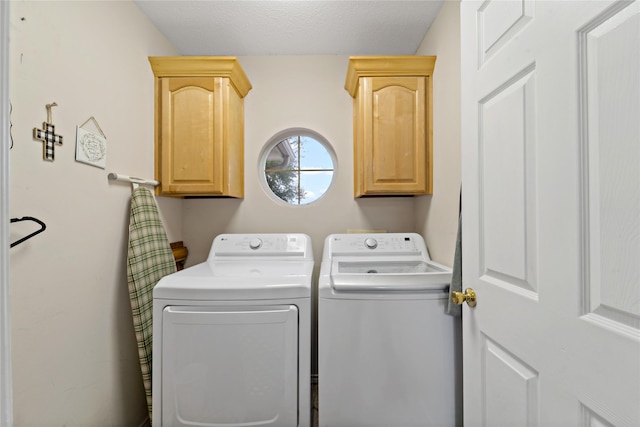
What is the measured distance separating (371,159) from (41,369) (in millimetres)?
1883

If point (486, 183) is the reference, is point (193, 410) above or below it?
below

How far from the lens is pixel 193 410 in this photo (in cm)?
137

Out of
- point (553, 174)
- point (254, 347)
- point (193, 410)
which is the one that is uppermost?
point (553, 174)

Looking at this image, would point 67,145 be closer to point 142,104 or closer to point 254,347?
point 142,104

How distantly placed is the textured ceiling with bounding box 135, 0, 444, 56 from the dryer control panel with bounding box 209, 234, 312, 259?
4.52ft

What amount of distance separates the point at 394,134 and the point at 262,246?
1161 millimetres

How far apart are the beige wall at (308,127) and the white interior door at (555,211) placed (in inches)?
53.2

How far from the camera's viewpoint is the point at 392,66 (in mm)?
1945

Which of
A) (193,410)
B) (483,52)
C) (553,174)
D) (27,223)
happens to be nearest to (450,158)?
(483,52)

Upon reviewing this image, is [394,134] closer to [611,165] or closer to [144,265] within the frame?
Result: [611,165]

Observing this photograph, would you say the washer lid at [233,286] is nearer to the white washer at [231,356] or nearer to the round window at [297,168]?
the white washer at [231,356]

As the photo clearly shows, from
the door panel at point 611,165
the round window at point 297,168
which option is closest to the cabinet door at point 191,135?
the round window at point 297,168

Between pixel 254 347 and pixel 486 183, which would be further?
pixel 254 347

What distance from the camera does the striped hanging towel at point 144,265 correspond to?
159cm
